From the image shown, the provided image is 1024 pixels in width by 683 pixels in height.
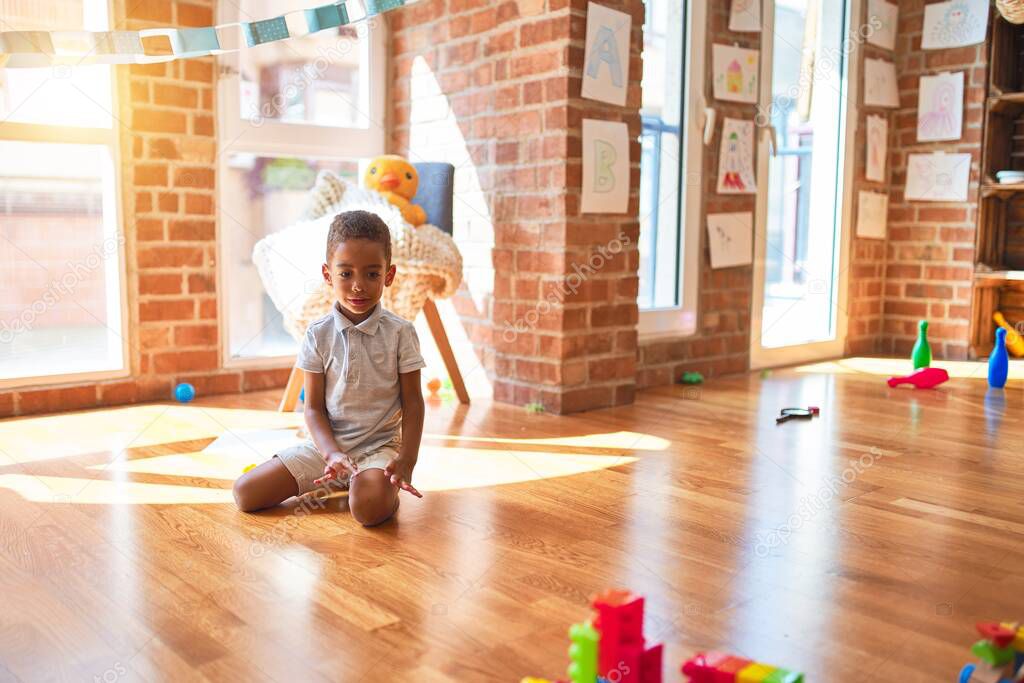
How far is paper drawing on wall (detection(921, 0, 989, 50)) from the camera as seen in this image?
4.04 meters

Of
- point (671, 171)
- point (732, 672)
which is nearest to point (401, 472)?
point (732, 672)

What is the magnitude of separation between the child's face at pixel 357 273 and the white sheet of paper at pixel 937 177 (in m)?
3.26

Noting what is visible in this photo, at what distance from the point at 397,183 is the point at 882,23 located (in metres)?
2.64

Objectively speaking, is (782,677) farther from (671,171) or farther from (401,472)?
(671,171)

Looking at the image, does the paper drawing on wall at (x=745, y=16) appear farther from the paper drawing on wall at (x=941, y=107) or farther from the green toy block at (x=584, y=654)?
the green toy block at (x=584, y=654)

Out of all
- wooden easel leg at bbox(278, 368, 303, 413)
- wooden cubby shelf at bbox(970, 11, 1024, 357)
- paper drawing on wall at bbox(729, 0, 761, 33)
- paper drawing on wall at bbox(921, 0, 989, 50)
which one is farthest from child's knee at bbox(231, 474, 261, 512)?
paper drawing on wall at bbox(921, 0, 989, 50)

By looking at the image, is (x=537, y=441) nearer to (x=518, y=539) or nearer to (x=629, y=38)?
(x=518, y=539)

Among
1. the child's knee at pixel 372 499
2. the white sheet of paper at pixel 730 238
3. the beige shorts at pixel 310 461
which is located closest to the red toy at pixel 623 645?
the child's knee at pixel 372 499

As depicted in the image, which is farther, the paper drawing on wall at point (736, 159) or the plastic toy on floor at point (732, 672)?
the paper drawing on wall at point (736, 159)

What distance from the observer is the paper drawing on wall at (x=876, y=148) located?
4230mm

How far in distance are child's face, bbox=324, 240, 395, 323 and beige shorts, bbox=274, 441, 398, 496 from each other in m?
0.28

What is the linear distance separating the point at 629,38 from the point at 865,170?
1.87 m

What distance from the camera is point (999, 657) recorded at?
107 centimetres

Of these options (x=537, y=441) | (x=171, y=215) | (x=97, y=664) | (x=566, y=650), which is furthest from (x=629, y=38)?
(x=97, y=664)
